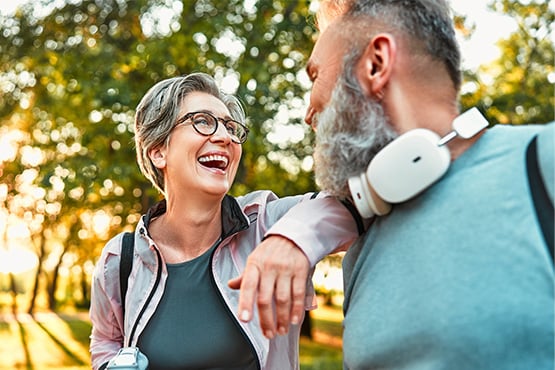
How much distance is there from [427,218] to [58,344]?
794 inches

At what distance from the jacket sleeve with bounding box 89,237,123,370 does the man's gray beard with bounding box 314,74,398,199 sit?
3.82ft

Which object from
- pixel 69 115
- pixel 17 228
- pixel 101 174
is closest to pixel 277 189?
pixel 101 174

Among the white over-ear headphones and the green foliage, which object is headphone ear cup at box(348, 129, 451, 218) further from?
the green foliage

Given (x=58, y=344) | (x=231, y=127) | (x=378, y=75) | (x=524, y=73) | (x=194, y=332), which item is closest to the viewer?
(x=378, y=75)

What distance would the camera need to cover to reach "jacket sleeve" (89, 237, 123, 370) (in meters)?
2.21

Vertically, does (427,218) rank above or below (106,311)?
above

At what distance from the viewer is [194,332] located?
6.72 feet

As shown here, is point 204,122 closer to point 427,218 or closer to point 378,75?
point 378,75

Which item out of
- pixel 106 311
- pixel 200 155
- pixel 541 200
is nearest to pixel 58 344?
pixel 106 311

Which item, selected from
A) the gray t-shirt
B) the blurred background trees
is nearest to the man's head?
the gray t-shirt

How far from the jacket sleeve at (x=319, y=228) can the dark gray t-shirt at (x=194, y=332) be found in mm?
720

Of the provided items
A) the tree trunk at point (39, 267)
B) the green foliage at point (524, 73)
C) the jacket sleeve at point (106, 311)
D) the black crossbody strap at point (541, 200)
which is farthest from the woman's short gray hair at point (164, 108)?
the tree trunk at point (39, 267)

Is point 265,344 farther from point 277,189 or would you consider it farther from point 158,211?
point 277,189

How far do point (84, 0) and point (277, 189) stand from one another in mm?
3560
